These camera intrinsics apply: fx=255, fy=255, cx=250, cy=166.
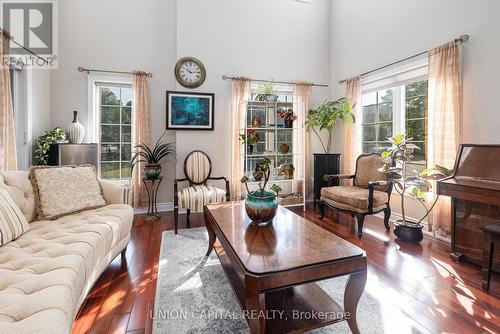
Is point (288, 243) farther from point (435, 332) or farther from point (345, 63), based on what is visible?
point (345, 63)

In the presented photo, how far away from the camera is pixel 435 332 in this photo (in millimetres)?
1502

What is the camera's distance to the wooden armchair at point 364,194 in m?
3.04

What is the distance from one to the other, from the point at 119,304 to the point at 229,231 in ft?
2.98

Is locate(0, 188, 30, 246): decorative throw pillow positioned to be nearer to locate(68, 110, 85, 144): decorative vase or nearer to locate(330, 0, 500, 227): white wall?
locate(68, 110, 85, 144): decorative vase

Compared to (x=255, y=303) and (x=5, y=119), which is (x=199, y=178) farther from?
(x=255, y=303)

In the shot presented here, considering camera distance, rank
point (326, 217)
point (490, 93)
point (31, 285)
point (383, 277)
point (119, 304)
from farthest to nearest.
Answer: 1. point (326, 217)
2. point (490, 93)
3. point (383, 277)
4. point (119, 304)
5. point (31, 285)

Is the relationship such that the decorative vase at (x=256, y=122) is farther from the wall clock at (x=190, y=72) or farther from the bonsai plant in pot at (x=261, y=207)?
the bonsai plant in pot at (x=261, y=207)

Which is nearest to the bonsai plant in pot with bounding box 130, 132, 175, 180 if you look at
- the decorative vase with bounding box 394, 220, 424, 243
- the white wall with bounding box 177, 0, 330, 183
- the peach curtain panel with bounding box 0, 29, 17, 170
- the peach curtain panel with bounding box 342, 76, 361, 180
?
the white wall with bounding box 177, 0, 330, 183

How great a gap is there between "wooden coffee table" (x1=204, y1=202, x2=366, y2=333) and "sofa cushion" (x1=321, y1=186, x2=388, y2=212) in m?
1.48

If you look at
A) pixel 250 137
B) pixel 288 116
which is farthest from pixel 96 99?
pixel 288 116

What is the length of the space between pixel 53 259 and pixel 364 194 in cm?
306

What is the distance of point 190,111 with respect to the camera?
13.4 ft

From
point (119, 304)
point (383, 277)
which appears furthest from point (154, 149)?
point (383, 277)

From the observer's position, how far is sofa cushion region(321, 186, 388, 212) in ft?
Result: 10.0
